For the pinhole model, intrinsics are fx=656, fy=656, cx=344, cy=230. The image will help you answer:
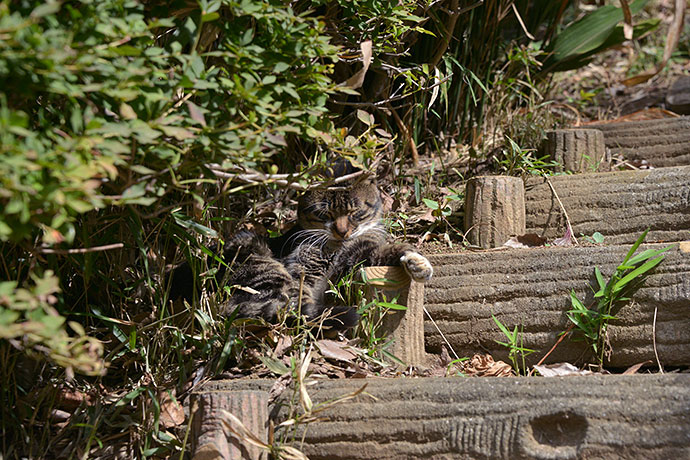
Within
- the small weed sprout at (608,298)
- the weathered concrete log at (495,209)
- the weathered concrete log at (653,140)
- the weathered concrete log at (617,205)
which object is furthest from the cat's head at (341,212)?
the weathered concrete log at (653,140)

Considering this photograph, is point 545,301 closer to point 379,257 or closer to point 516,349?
point 516,349

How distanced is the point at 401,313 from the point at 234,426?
2.72 ft

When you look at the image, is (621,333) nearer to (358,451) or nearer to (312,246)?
(358,451)

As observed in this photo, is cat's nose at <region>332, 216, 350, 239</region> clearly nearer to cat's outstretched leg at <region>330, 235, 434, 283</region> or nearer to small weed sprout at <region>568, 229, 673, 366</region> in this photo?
cat's outstretched leg at <region>330, 235, 434, 283</region>

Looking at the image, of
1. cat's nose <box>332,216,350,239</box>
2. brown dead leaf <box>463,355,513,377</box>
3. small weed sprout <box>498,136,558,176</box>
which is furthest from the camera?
small weed sprout <box>498,136,558,176</box>

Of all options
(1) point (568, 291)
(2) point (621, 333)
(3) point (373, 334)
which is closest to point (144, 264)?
(3) point (373, 334)

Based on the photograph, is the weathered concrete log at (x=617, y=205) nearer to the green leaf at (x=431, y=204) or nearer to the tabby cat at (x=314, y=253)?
the green leaf at (x=431, y=204)

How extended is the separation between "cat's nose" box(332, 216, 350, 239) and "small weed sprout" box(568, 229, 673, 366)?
108 centimetres

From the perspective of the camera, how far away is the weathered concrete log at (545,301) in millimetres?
2248

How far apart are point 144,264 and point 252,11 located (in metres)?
1.04

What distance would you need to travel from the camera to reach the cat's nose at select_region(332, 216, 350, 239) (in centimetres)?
303

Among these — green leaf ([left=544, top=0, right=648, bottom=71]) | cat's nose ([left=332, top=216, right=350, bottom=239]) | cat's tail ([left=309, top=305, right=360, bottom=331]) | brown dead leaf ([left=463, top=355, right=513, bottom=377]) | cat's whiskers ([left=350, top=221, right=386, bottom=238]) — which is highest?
green leaf ([left=544, top=0, right=648, bottom=71])

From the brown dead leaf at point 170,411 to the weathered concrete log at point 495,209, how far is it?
4.89 feet

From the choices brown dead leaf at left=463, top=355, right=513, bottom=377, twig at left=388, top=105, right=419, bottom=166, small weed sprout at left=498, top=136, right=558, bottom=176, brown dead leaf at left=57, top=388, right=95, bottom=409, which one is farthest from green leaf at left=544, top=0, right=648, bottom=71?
brown dead leaf at left=57, top=388, right=95, bottom=409
